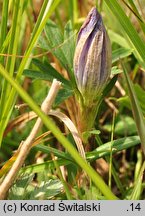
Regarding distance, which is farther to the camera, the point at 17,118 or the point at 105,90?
the point at 17,118

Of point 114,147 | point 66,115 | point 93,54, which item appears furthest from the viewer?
point 66,115

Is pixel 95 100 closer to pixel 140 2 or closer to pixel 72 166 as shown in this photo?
pixel 72 166

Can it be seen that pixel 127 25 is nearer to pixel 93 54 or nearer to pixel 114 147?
pixel 93 54

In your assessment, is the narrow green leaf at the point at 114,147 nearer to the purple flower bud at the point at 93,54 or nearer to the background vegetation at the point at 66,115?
the background vegetation at the point at 66,115

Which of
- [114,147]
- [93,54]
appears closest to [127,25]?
[93,54]

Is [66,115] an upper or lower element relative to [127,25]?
lower

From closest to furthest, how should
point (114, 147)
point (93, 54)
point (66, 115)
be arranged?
point (93, 54) < point (114, 147) < point (66, 115)

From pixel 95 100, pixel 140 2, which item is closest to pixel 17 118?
pixel 95 100

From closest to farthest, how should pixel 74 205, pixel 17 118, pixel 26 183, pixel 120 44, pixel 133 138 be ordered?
pixel 74 205, pixel 26 183, pixel 133 138, pixel 17 118, pixel 120 44
